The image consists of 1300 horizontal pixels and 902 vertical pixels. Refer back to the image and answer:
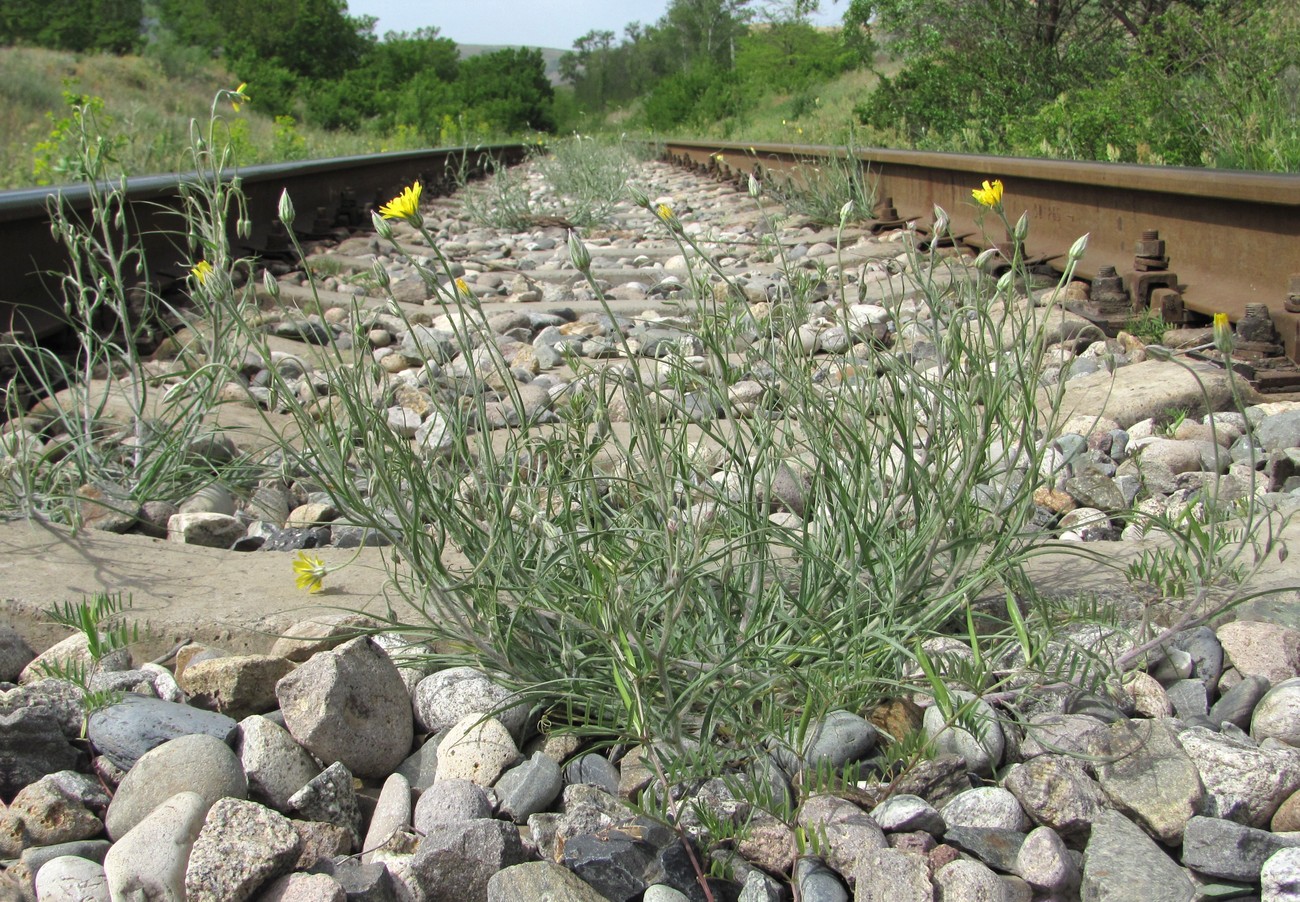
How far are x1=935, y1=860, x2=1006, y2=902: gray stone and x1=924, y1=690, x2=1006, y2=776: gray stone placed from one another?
23 cm

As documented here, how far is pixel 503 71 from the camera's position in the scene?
40000 mm

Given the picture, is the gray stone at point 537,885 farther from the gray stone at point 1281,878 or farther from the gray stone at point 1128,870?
the gray stone at point 1281,878

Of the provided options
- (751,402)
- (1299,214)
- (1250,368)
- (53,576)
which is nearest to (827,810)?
(53,576)

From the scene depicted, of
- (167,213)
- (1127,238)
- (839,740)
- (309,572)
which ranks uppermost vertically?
(167,213)

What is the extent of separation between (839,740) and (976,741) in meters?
0.20

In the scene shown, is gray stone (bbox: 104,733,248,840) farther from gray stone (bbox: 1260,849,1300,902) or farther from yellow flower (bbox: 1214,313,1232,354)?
yellow flower (bbox: 1214,313,1232,354)

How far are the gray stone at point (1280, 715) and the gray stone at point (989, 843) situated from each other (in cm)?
48

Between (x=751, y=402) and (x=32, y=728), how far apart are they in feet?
7.03

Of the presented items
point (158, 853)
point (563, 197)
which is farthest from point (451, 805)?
point (563, 197)

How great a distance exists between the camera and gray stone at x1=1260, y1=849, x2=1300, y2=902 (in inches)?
55.7

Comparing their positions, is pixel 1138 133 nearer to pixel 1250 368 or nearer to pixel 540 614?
pixel 1250 368

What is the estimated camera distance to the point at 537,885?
1.50 m

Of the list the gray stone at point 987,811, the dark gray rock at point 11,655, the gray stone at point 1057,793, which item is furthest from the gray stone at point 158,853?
the gray stone at point 1057,793

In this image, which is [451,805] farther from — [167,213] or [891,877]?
[167,213]
